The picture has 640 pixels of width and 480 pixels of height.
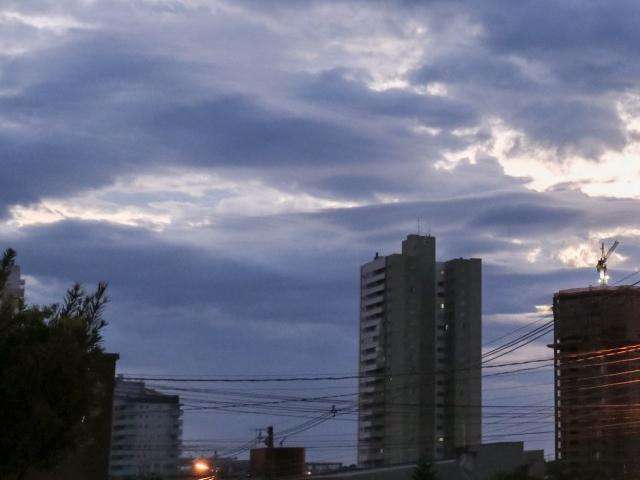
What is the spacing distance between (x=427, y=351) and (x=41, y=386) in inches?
6300

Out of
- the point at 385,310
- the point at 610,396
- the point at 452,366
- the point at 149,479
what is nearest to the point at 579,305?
the point at 610,396

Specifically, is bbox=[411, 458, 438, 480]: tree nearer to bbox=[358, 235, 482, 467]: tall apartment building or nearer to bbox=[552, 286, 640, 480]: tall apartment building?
bbox=[552, 286, 640, 480]: tall apartment building

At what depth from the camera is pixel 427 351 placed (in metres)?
175

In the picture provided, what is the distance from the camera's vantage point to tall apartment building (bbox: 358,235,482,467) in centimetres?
17312

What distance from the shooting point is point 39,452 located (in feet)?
55.7

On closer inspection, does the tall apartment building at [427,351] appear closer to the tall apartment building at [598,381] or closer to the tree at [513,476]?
the tall apartment building at [598,381]

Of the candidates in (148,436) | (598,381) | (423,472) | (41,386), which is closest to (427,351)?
(598,381)

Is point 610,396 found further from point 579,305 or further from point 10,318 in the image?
point 10,318

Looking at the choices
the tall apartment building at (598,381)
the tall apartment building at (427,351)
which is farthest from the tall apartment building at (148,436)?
the tall apartment building at (598,381)

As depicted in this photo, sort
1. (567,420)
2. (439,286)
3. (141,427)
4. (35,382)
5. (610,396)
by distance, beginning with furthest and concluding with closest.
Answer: (439,286)
(141,427)
(610,396)
(567,420)
(35,382)

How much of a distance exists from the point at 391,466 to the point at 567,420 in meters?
33.0

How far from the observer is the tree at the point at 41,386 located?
16.8 m

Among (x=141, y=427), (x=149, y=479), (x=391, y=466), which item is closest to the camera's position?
(x=149, y=479)

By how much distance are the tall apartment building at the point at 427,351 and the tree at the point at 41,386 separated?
152m
